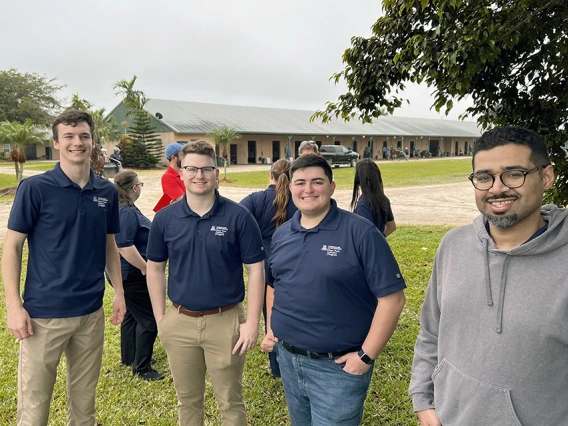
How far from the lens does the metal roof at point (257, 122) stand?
4059cm

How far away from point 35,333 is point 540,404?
272 centimetres

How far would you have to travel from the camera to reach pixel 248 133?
41250 millimetres

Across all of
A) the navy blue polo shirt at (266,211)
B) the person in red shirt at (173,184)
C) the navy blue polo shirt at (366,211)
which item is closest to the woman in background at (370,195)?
the navy blue polo shirt at (366,211)

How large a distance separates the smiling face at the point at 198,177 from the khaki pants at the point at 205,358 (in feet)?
2.70

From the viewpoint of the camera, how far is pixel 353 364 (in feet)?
7.37

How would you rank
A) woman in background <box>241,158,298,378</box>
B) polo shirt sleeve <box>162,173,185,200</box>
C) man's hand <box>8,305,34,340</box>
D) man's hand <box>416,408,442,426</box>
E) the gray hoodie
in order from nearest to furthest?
the gray hoodie
man's hand <box>416,408,442,426</box>
man's hand <box>8,305,34,340</box>
woman in background <box>241,158,298,378</box>
polo shirt sleeve <box>162,173,185,200</box>

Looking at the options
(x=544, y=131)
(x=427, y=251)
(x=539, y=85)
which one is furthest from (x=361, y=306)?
(x=427, y=251)

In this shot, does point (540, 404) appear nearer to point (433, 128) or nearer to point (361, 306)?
point (361, 306)

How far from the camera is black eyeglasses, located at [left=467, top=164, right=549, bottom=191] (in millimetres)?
1682

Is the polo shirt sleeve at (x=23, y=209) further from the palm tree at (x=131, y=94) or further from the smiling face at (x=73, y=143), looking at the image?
the palm tree at (x=131, y=94)

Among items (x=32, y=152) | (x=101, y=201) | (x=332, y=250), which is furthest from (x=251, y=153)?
(x=332, y=250)

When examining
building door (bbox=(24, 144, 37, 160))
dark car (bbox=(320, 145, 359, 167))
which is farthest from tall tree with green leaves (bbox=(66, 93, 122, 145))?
dark car (bbox=(320, 145, 359, 167))

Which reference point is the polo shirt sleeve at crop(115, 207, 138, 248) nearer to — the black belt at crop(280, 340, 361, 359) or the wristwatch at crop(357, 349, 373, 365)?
the black belt at crop(280, 340, 361, 359)

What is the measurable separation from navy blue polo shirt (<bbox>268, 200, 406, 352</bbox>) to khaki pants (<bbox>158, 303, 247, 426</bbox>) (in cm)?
61
